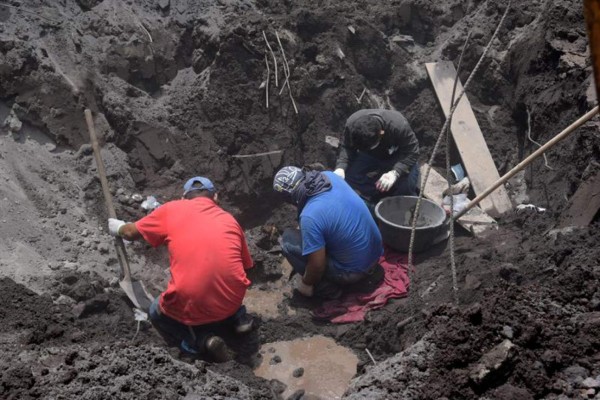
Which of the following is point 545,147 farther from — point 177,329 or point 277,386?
point 177,329

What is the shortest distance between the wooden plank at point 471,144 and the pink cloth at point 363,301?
148cm

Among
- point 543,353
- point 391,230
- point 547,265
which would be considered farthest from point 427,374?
point 391,230

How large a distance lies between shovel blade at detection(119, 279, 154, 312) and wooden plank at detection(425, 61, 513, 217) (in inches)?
149

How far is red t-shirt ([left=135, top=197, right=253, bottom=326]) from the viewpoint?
15.1ft

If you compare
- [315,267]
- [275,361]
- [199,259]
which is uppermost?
[199,259]

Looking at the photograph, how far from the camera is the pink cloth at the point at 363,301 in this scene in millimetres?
5480

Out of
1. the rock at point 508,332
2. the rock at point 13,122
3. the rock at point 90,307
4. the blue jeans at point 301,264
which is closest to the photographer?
the rock at point 508,332

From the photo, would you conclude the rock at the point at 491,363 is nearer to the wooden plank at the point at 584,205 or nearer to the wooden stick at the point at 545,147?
the wooden stick at the point at 545,147

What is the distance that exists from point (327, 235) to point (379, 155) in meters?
1.66

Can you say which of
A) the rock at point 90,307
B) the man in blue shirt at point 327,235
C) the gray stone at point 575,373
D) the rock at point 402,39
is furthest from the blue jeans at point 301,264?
the rock at point 402,39

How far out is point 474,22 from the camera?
7930 mm

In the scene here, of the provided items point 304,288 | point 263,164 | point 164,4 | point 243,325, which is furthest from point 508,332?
point 164,4

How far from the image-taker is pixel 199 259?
4602mm

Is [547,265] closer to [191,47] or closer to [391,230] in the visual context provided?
[391,230]
